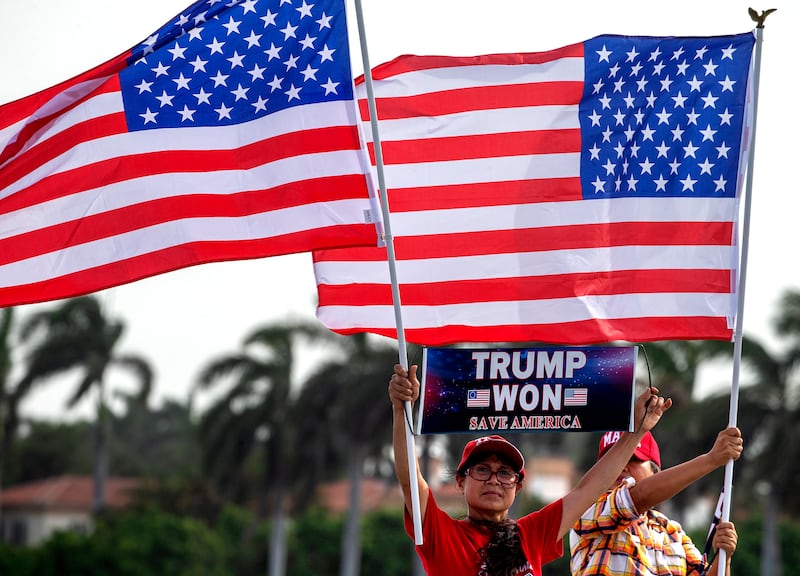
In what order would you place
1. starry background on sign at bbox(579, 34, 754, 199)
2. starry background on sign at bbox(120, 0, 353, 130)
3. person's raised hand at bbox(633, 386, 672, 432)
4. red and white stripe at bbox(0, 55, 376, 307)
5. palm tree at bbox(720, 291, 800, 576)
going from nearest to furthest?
person's raised hand at bbox(633, 386, 672, 432) → red and white stripe at bbox(0, 55, 376, 307) → starry background on sign at bbox(120, 0, 353, 130) → starry background on sign at bbox(579, 34, 754, 199) → palm tree at bbox(720, 291, 800, 576)

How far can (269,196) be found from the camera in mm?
6992

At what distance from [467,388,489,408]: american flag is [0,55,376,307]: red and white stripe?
970 mm

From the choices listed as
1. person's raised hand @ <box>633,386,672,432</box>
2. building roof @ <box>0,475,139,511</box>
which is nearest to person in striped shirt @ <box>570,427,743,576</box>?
person's raised hand @ <box>633,386,672,432</box>

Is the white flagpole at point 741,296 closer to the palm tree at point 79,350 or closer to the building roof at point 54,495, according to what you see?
the palm tree at point 79,350

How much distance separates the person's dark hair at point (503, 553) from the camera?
553cm

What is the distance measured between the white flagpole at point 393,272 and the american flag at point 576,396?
79cm

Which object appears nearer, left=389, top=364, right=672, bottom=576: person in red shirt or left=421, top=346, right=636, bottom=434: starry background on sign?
left=389, top=364, right=672, bottom=576: person in red shirt

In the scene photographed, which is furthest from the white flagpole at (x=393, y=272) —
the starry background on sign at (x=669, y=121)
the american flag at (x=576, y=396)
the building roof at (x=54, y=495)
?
the building roof at (x=54, y=495)

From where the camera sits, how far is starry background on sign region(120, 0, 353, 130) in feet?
23.2

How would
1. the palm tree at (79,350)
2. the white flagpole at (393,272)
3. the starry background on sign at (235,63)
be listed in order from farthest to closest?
the palm tree at (79,350), the starry background on sign at (235,63), the white flagpole at (393,272)

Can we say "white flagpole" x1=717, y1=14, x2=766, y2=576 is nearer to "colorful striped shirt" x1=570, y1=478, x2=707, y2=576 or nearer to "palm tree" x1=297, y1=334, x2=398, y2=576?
"colorful striped shirt" x1=570, y1=478, x2=707, y2=576

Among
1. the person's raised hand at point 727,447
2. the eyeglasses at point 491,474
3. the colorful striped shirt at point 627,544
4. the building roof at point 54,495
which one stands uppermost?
the eyeglasses at point 491,474

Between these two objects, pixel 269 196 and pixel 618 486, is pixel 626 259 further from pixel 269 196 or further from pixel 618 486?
pixel 269 196

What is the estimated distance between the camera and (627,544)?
635 centimetres
